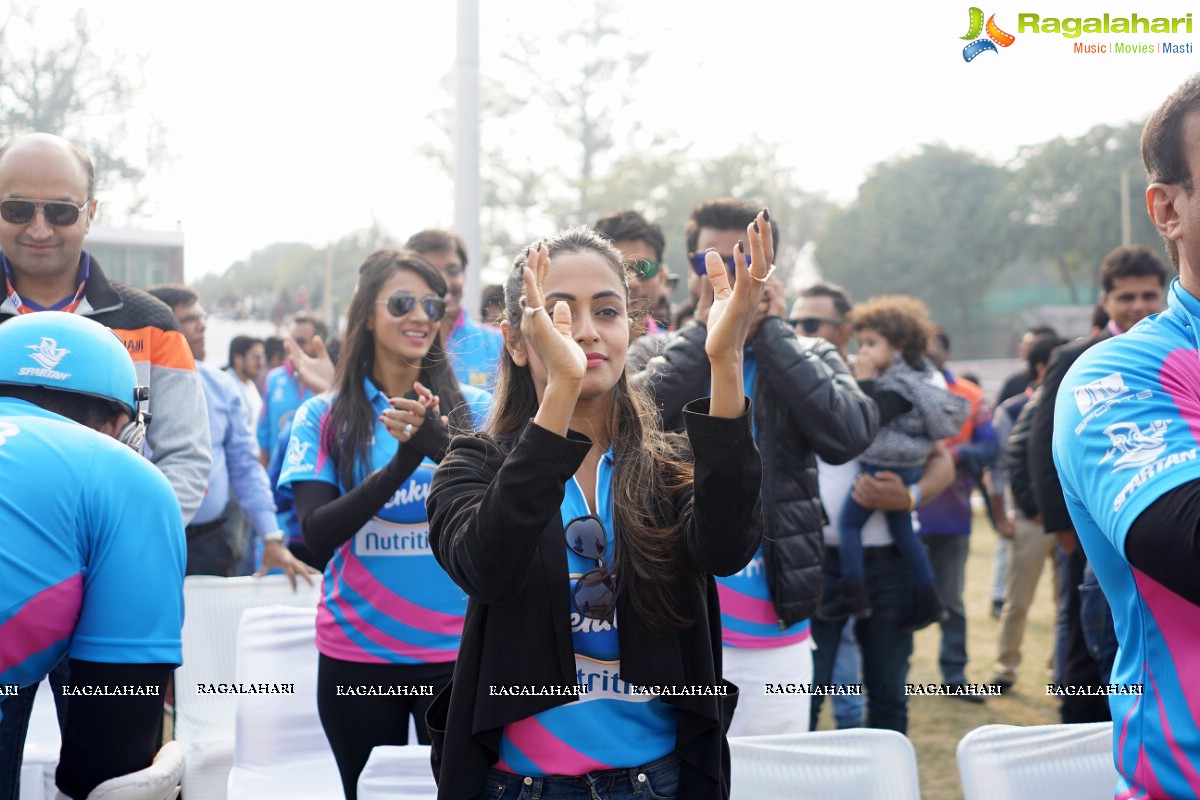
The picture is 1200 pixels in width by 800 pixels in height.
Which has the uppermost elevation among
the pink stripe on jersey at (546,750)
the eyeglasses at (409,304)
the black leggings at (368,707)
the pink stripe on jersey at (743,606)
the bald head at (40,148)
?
the bald head at (40,148)

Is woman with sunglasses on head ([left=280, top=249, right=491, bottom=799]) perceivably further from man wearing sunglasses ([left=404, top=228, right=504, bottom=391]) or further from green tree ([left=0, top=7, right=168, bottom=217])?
green tree ([left=0, top=7, right=168, bottom=217])

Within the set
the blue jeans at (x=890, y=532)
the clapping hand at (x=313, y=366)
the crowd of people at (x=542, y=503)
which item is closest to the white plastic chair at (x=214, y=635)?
the crowd of people at (x=542, y=503)

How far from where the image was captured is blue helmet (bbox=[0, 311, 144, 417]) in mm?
1987

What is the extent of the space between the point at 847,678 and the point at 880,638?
1068mm

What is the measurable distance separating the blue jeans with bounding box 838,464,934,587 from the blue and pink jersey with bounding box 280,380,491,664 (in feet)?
6.75

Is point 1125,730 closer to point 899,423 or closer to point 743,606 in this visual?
point 743,606

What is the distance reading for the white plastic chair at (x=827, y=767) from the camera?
2.42 m

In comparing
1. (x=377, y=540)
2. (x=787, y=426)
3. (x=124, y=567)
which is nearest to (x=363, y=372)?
(x=377, y=540)

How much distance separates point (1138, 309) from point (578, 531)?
352cm

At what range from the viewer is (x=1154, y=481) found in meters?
1.37

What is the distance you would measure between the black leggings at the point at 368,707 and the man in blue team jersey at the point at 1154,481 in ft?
6.43

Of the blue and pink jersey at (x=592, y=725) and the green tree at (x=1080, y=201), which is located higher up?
the green tree at (x=1080, y=201)

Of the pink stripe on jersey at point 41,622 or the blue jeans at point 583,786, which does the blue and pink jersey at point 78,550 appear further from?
the blue jeans at point 583,786

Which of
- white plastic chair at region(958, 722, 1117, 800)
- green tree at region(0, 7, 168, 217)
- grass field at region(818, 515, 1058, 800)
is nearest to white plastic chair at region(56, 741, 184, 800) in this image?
white plastic chair at region(958, 722, 1117, 800)
